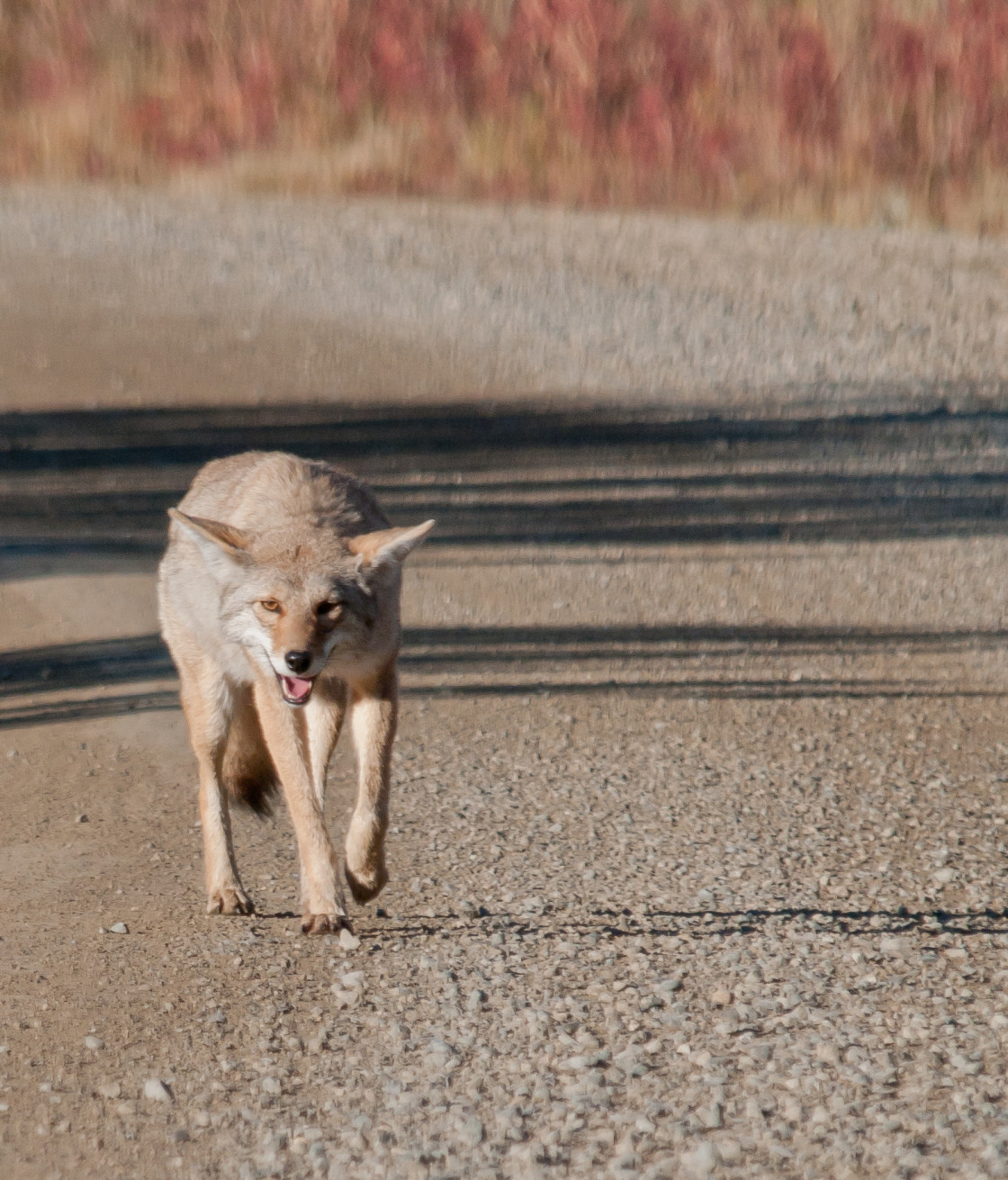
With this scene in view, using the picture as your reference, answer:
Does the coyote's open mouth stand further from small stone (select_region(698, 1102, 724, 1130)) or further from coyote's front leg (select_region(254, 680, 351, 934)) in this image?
small stone (select_region(698, 1102, 724, 1130))

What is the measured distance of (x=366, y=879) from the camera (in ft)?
15.6

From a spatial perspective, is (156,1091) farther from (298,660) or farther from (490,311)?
(490,311)

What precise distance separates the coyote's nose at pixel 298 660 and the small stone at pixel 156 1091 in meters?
1.14

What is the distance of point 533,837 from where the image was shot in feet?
18.3

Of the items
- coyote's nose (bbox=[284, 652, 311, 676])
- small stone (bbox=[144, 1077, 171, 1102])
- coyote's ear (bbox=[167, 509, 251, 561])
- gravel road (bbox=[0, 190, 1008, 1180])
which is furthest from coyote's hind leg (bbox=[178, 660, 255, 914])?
small stone (bbox=[144, 1077, 171, 1102])

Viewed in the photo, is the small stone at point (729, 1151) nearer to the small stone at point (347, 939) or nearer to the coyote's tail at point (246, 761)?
the small stone at point (347, 939)

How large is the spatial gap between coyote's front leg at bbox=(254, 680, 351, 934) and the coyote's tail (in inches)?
Answer: 13.3

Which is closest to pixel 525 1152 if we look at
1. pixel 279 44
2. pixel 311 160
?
pixel 311 160

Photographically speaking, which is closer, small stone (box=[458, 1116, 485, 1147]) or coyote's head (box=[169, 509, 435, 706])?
small stone (box=[458, 1116, 485, 1147])

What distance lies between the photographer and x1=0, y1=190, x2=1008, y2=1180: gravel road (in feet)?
13.2

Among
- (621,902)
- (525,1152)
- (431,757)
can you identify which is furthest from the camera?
(431,757)

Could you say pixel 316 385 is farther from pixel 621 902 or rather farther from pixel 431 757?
pixel 621 902

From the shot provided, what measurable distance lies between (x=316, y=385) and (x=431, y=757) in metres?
6.26

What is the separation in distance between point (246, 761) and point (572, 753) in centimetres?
161
